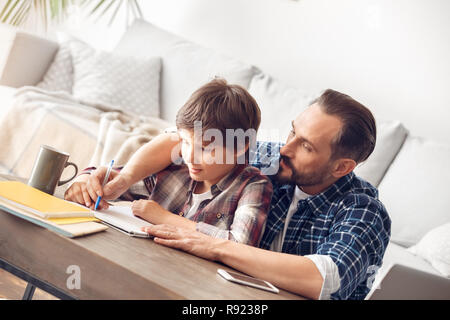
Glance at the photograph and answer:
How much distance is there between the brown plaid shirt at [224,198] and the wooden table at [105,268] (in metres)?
0.19

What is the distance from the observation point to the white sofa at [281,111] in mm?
1829

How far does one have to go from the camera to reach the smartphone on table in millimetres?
707

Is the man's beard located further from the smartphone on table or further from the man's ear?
the smartphone on table

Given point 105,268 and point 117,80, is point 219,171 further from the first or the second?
Answer: point 117,80

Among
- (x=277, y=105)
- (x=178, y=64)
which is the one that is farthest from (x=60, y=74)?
(x=277, y=105)

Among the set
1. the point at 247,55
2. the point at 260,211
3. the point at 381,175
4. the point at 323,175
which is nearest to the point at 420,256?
the point at 381,175

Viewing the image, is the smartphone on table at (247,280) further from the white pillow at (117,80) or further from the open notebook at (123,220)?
the white pillow at (117,80)

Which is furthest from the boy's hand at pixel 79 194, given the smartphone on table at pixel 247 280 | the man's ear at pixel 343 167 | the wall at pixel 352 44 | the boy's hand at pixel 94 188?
Answer: the wall at pixel 352 44

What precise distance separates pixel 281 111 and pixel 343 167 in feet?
3.71

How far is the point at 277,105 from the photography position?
2.27m

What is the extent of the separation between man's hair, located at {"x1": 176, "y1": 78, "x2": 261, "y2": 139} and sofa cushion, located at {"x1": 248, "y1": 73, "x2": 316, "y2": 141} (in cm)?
107

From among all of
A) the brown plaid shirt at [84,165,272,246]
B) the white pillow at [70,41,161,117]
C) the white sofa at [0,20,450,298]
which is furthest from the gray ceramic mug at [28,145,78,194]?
the white pillow at [70,41,161,117]

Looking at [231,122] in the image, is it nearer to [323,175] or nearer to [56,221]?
[323,175]

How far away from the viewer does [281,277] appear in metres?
0.77
